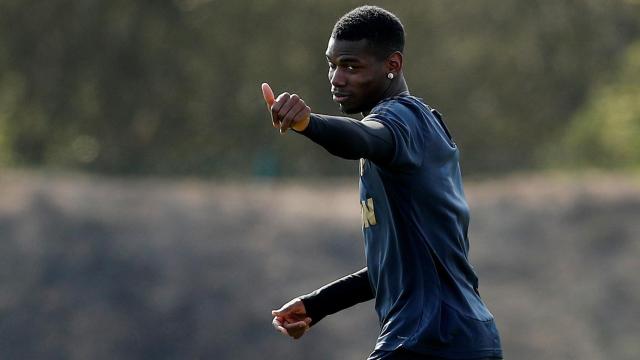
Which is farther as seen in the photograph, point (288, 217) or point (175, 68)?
point (175, 68)

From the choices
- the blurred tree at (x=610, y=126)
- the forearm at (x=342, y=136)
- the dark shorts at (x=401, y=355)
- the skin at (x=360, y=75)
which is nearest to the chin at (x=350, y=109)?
the skin at (x=360, y=75)

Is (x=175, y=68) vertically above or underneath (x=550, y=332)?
above

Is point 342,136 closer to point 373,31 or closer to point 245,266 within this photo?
point 373,31

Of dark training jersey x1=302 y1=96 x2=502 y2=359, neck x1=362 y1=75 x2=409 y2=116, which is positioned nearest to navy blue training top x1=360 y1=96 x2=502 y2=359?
dark training jersey x1=302 y1=96 x2=502 y2=359

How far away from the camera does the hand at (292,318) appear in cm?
586

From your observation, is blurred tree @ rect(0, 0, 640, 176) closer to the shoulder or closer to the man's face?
the man's face

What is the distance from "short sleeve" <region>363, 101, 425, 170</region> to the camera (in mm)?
4949

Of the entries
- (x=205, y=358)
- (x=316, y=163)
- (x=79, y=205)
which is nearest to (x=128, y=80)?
(x=316, y=163)

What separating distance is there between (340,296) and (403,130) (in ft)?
3.80

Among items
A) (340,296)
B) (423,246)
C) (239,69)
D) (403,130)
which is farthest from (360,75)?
(239,69)

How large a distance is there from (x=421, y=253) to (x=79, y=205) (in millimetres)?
12823

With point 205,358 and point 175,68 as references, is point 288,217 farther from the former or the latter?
point 175,68

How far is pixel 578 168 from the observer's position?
23219 millimetres

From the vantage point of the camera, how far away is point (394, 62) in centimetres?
539
